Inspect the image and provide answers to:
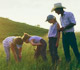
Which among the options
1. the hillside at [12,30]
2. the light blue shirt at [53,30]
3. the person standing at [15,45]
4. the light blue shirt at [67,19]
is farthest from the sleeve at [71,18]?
the hillside at [12,30]

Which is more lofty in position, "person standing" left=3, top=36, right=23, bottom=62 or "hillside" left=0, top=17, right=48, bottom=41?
"hillside" left=0, top=17, right=48, bottom=41

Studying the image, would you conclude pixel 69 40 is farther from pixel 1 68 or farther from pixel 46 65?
pixel 1 68

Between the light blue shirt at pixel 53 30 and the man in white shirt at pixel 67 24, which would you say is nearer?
the man in white shirt at pixel 67 24

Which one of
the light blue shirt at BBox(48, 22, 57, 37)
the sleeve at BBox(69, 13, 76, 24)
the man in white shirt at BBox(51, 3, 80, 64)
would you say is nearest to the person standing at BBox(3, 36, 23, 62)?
the light blue shirt at BBox(48, 22, 57, 37)

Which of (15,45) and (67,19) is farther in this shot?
(15,45)

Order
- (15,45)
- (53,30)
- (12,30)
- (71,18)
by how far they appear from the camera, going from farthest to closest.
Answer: (12,30), (15,45), (53,30), (71,18)

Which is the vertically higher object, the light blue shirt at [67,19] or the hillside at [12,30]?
the hillside at [12,30]

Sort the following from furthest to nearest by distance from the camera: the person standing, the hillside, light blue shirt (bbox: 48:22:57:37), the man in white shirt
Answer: the hillside, the person standing, light blue shirt (bbox: 48:22:57:37), the man in white shirt

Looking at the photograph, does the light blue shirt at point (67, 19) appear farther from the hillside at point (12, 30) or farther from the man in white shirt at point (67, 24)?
Answer: the hillside at point (12, 30)

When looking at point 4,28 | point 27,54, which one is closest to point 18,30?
point 4,28

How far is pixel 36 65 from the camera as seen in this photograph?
24.1 ft

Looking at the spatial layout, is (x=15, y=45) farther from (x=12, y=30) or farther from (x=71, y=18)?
(x=12, y=30)

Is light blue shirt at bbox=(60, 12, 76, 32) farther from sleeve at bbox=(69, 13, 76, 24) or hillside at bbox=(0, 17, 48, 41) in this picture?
hillside at bbox=(0, 17, 48, 41)

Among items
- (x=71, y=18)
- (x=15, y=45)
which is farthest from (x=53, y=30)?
(x=15, y=45)
